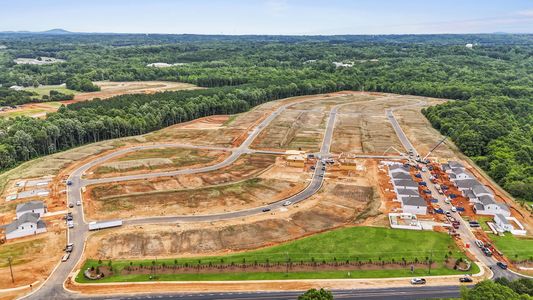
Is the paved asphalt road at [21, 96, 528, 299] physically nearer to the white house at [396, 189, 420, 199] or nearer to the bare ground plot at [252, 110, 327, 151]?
the bare ground plot at [252, 110, 327, 151]

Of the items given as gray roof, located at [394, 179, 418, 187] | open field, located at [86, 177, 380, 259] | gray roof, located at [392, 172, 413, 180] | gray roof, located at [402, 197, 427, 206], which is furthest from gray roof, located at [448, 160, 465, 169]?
open field, located at [86, 177, 380, 259]

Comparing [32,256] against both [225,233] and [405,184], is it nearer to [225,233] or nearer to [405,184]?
[225,233]

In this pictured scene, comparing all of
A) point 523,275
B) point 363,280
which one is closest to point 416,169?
point 523,275

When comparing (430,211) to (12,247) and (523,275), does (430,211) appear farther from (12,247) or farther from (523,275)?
(12,247)

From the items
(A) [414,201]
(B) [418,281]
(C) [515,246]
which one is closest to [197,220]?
(B) [418,281]

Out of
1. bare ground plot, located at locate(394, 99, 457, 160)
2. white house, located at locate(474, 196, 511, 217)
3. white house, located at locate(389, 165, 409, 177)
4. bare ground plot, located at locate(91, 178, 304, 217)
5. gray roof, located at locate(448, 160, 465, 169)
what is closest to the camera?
white house, located at locate(474, 196, 511, 217)

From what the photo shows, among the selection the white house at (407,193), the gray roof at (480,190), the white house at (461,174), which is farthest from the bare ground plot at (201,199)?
the white house at (461,174)
